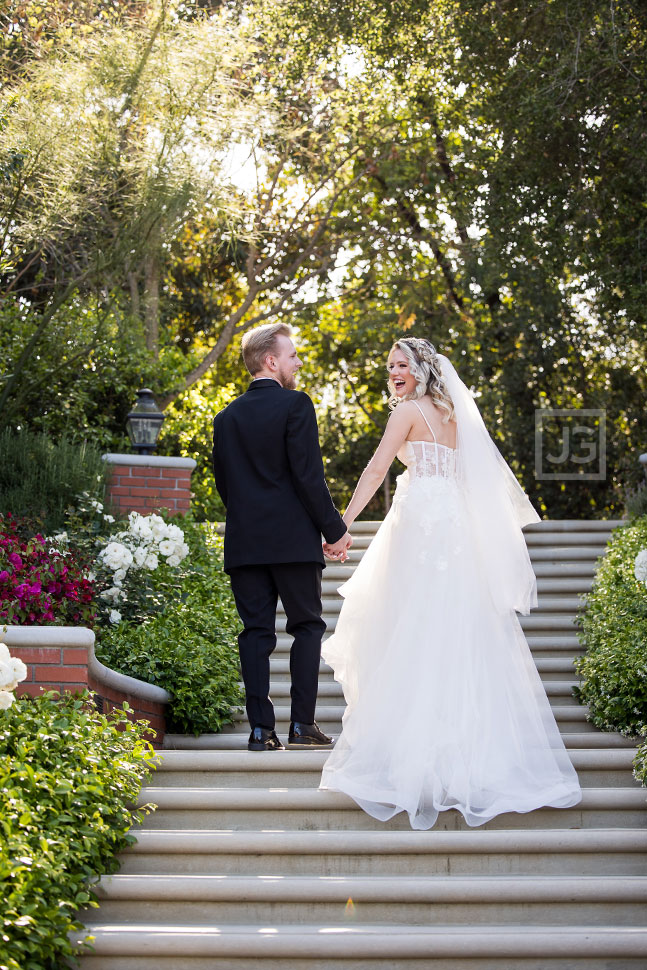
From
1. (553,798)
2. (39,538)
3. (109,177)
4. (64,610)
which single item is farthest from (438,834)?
(109,177)

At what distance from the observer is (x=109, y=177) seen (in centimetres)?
835

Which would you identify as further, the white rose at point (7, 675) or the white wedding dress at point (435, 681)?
the white wedding dress at point (435, 681)

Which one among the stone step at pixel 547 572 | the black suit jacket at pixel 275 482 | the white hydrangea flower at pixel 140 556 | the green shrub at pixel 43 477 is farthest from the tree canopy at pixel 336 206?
the black suit jacket at pixel 275 482

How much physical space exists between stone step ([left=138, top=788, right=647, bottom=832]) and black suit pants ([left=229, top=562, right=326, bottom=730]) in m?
0.51

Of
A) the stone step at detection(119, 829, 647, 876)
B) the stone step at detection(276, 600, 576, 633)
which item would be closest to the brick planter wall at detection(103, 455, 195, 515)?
the stone step at detection(276, 600, 576, 633)

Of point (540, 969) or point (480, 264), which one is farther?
point (480, 264)

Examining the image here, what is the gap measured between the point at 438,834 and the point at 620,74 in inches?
316

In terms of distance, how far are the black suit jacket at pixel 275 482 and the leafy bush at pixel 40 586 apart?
3.66 ft

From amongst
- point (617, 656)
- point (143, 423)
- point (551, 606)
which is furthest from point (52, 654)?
point (143, 423)

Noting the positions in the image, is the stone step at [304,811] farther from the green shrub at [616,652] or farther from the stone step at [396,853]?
the green shrub at [616,652]

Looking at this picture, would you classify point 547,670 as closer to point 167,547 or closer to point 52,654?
point 167,547

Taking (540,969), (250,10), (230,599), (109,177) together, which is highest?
(250,10)

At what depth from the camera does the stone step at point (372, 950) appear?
3412mm

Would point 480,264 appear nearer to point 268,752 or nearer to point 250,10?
point 250,10
